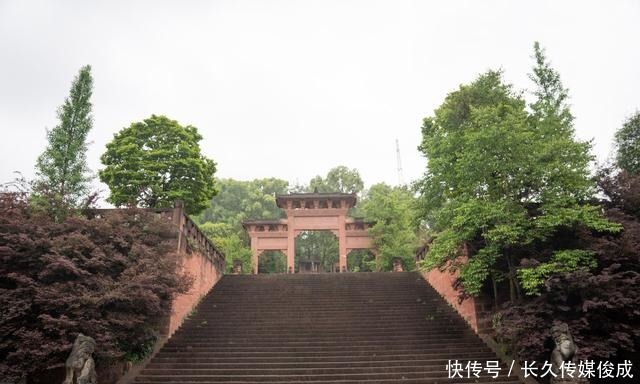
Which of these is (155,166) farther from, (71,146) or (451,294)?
(451,294)

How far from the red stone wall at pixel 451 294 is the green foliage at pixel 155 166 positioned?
8879mm

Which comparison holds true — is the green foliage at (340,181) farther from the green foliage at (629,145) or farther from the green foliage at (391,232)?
the green foliage at (629,145)

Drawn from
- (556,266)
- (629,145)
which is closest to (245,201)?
(629,145)

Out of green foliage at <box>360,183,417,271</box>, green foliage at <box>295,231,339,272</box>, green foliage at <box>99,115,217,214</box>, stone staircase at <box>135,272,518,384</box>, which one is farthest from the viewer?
green foliage at <box>295,231,339,272</box>

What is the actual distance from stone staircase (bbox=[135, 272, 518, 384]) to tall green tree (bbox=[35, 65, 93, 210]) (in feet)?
16.4

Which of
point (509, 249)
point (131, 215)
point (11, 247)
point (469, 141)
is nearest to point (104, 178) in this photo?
point (131, 215)

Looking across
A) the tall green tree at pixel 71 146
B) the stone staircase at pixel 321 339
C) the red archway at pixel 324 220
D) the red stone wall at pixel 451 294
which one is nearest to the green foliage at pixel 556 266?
the stone staircase at pixel 321 339

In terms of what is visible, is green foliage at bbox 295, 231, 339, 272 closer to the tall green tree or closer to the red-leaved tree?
the tall green tree

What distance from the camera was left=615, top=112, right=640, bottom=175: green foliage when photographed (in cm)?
1229

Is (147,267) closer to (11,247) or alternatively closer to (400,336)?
(11,247)

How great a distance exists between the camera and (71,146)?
12.0 m

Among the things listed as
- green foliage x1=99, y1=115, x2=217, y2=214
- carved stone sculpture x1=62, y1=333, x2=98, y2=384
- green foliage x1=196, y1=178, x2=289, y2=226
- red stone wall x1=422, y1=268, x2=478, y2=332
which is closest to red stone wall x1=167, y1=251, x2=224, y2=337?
green foliage x1=99, y1=115, x2=217, y2=214

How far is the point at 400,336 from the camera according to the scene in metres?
10.7

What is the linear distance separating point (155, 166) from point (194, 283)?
4192 mm
